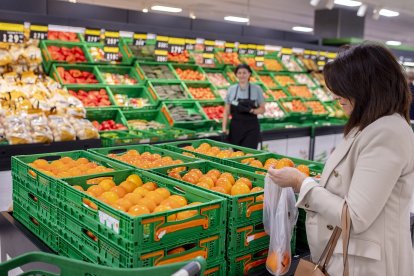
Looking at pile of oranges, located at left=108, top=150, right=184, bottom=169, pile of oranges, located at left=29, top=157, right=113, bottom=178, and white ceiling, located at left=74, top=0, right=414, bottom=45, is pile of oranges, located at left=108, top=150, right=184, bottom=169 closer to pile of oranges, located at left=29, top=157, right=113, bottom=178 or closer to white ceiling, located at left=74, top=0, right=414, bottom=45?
pile of oranges, located at left=29, top=157, right=113, bottom=178

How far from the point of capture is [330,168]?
1763 millimetres

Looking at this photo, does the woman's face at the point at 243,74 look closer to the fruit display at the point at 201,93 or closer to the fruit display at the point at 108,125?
the fruit display at the point at 201,93

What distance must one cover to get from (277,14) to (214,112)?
32.3 feet

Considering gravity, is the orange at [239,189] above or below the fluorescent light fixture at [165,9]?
below

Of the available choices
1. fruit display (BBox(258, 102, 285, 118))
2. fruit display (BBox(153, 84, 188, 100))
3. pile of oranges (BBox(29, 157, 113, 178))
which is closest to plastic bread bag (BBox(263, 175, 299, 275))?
pile of oranges (BBox(29, 157, 113, 178))

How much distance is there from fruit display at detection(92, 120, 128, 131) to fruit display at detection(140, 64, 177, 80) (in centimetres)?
137

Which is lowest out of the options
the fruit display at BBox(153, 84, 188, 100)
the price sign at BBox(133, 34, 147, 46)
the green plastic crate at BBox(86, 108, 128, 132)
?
the green plastic crate at BBox(86, 108, 128, 132)

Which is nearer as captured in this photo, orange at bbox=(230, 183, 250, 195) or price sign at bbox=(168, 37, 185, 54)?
orange at bbox=(230, 183, 250, 195)

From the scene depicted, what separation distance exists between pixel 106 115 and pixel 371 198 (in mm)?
4923

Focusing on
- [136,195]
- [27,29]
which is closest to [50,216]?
[136,195]

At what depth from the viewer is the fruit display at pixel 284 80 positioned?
29.3 feet

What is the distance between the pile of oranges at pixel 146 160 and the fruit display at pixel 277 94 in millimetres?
5098

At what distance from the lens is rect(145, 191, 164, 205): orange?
85.1 inches

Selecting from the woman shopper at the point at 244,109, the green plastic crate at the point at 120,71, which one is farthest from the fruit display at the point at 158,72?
the woman shopper at the point at 244,109
